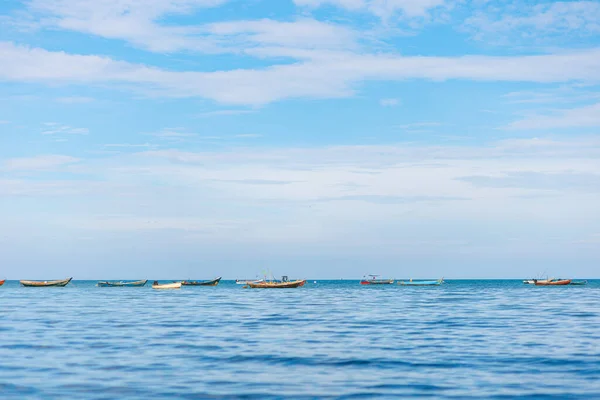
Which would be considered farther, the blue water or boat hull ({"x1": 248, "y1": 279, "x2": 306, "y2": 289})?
boat hull ({"x1": 248, "y1": 279, "x2": 306, "y2": 289})

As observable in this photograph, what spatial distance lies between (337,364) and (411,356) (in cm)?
451

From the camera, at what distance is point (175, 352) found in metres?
33.8

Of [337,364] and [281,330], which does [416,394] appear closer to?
→ [337,364]

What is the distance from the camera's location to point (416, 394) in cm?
2328

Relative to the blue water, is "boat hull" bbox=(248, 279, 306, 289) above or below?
above

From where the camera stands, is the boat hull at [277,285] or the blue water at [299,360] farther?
the boat hull at [277,285]

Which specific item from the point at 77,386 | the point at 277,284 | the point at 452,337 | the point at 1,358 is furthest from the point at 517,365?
the point at 277,284

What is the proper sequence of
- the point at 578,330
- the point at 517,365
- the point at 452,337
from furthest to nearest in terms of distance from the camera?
the point at 578,330
the point at 452,337
the point at 517,365

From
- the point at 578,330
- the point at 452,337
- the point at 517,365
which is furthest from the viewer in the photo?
the point at 578,330

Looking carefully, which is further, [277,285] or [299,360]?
[277,285]

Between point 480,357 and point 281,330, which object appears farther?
point 281,330

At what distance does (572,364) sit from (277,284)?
12200cm

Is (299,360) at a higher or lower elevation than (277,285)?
lower

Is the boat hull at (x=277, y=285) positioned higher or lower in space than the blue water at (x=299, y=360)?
higher
